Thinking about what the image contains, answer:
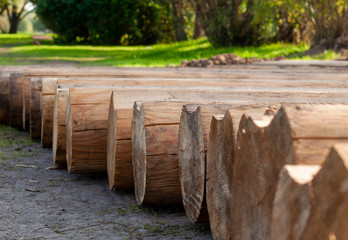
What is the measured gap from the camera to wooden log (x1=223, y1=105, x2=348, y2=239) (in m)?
1.48

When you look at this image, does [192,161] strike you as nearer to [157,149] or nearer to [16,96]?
[157,149]

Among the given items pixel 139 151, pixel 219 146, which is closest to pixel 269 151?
pixel 219 146

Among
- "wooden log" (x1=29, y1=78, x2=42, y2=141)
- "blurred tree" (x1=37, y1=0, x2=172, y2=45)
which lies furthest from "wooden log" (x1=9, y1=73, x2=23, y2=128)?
"blurred tree" (x1=37, y1=0, x2=172, y2=45)

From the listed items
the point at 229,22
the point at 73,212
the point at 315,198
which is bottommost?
the point at 73,212

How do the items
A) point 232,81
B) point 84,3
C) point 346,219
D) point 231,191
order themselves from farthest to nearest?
point 84,3
point 232,81
point 231,191
point 346,219

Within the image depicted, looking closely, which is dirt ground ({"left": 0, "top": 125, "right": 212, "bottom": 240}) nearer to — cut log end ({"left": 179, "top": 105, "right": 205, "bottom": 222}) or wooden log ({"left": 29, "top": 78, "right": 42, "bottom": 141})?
cut log end ({"left": 179, "top": 105, "right": 205, "bottom": 222})

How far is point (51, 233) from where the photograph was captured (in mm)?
2537

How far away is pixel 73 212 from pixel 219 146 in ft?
3.62

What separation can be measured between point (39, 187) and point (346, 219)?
246 cm

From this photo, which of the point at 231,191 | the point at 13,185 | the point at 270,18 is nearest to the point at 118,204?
the point at 13,185

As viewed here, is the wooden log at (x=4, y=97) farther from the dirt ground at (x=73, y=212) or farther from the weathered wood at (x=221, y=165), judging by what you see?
the weathered wood at (x=221, y=165)

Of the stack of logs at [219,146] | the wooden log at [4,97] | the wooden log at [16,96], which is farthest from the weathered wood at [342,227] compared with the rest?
the wooden log at [4,97]

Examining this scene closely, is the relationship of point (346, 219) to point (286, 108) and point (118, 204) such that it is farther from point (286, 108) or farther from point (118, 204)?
point (118, 204)

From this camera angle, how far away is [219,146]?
2.12 m
